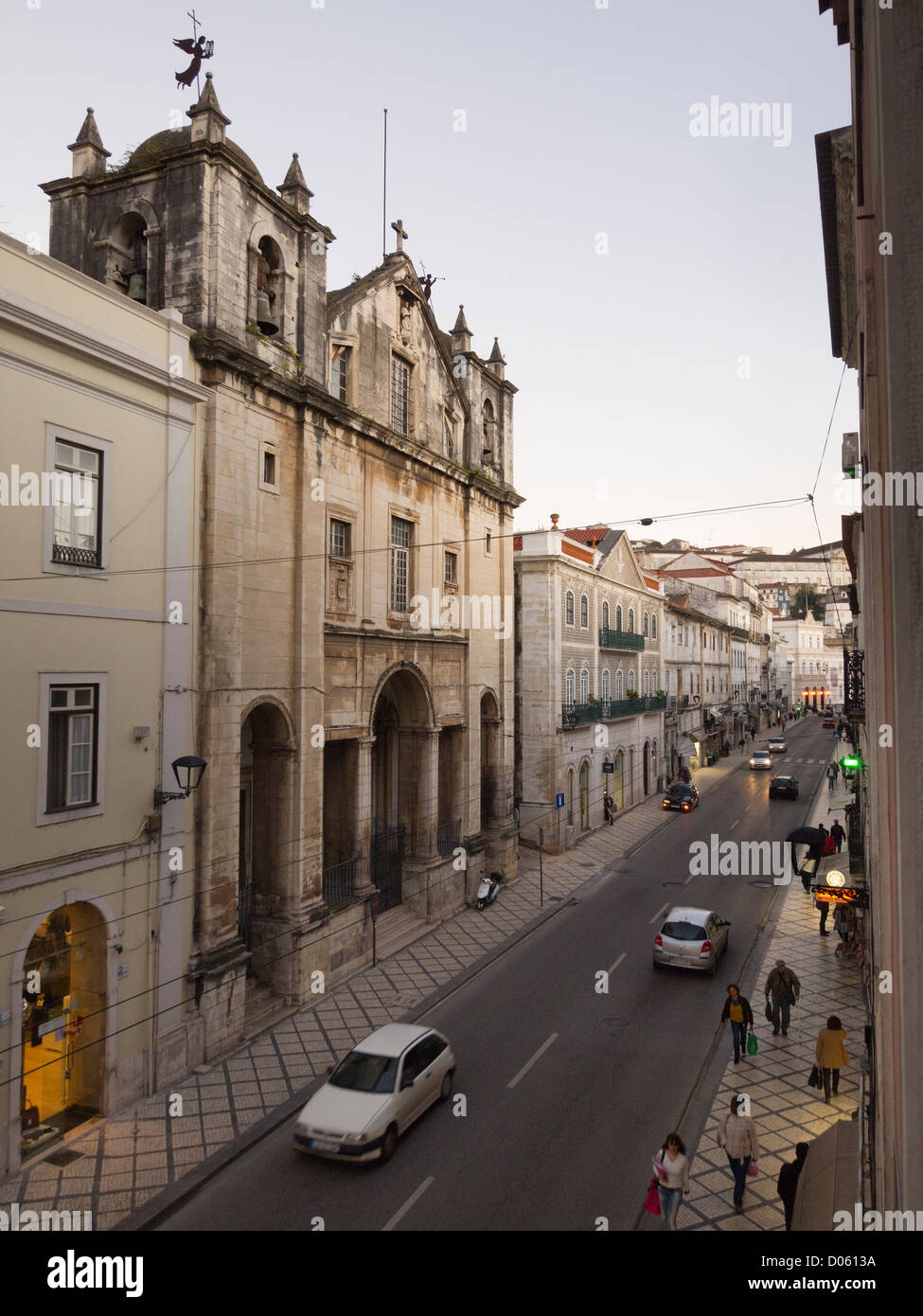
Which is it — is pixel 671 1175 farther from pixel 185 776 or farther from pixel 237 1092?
pixel 185 776

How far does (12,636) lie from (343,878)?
1071 cm

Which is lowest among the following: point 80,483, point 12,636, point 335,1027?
point 335,1027

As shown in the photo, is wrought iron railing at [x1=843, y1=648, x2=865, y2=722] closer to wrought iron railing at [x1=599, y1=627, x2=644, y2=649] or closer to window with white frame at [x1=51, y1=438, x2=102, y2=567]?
window with white frame at [x1=51, y1=438, x2=102, y2=567]

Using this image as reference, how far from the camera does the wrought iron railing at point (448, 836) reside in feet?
82.1

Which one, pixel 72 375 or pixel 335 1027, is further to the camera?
pixel 335 1027

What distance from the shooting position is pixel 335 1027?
16500 millimetres

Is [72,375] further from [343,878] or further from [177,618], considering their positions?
[343,878]

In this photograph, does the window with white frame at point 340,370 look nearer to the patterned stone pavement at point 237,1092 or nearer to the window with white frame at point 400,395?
the window with white frame at point 400,395

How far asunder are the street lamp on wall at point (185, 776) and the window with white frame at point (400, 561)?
8.44 meters

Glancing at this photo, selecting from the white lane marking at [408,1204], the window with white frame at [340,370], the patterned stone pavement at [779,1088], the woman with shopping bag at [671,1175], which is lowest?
the white lane marking at [408,1204]

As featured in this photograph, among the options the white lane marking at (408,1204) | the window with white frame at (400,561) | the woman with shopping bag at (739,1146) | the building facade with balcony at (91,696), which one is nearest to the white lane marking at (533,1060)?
the white lane marking at (408,1204)

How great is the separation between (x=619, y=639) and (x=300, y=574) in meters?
25.4

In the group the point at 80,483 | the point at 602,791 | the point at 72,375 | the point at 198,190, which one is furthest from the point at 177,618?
the point at 602,791

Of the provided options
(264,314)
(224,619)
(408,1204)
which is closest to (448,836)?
(224,619)
